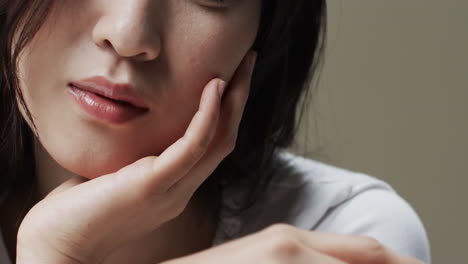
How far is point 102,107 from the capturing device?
821 millimetres

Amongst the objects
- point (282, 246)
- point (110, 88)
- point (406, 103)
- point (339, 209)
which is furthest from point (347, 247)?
point (406, 103)

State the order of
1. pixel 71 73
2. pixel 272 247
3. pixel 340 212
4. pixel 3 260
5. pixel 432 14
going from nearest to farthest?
pixel 272 247 → pixel 71 73 → pixel 3 260 → pixel 340 212 → pixel 432 14

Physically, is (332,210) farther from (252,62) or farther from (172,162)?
(172,162)

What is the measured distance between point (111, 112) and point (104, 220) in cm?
13

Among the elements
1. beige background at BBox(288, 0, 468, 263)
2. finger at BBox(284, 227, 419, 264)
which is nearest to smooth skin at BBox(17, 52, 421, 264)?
finger at BBox(284, 227, 419, 264)

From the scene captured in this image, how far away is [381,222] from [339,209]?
3.1 inches

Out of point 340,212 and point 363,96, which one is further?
point 363,96

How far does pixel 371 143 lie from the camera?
5.92 ft

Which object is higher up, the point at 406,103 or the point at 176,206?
the point at 176,206

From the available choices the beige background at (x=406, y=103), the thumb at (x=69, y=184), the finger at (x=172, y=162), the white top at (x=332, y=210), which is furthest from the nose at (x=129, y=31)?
the beige background at (x=406, y=103)

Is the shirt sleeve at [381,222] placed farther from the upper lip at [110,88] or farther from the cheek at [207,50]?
the upper lip at [110,88]

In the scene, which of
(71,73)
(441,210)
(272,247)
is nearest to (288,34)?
(71,73)

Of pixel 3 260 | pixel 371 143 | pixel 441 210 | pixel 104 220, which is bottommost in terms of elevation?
pixel 441 210

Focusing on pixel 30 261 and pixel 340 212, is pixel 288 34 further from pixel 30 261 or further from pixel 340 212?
pixel 30 261
